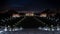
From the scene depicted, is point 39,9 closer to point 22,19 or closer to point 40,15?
point 40,15

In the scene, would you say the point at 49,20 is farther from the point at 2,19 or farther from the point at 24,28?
the point at 2,19

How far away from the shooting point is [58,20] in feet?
17.7

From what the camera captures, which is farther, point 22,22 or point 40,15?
point 22,22

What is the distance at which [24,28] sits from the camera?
5359 mm

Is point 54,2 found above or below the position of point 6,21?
above

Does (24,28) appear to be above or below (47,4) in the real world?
below

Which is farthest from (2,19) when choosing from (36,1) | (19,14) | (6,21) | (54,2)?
(54,2)

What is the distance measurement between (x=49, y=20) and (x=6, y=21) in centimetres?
104

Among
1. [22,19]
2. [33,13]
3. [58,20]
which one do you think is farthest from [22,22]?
[58,20]

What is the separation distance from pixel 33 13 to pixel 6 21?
734 mm

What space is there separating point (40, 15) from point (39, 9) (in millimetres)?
141

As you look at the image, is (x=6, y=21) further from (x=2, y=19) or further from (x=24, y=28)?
(x=24, y=28)

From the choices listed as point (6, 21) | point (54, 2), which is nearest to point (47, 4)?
point (54, 2)

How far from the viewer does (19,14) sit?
17.2ft
